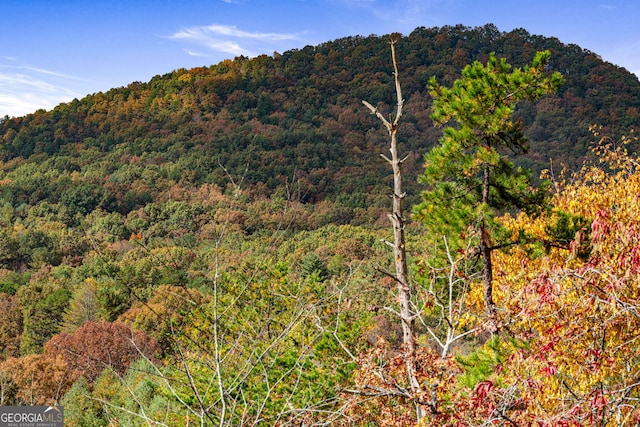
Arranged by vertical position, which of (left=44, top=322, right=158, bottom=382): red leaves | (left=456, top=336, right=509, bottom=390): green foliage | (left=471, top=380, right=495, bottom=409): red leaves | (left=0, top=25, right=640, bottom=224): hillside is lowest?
(left=44, top=322, right=158, bottom=382): red leaves

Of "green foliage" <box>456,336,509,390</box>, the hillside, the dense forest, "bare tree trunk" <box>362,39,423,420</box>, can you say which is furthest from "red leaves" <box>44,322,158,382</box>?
the hillside

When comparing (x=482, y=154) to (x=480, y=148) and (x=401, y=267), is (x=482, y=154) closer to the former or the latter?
(x=480, y=148)

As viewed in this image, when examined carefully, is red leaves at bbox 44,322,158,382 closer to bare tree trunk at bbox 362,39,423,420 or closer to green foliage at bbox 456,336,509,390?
green foliage at bbox 456,336,509,390

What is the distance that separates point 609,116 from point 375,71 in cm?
4544

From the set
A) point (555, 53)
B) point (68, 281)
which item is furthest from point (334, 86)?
point (68, 281)

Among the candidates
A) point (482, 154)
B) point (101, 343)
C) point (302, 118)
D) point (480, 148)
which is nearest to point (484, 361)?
point (482, 154)

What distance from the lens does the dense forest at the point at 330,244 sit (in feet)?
11.9

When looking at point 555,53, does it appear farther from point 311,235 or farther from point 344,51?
point 311,235

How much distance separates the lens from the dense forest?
3.63 m

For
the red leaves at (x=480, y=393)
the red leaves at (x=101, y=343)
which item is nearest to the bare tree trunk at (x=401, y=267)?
the red leaves at (x=480, y=393)

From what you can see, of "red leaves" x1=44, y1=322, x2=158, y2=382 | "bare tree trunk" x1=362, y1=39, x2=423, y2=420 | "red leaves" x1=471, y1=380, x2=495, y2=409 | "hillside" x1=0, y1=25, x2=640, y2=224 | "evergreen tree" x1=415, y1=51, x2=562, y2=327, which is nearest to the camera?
"red leaves" x1=471, y1=380, x2=495, y2=409

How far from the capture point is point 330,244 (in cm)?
3731

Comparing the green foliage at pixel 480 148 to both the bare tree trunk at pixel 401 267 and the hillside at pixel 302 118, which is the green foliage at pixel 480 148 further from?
the hillside at pixel 302 118

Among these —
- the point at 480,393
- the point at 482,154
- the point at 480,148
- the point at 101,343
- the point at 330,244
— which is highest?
the point at 480,148
